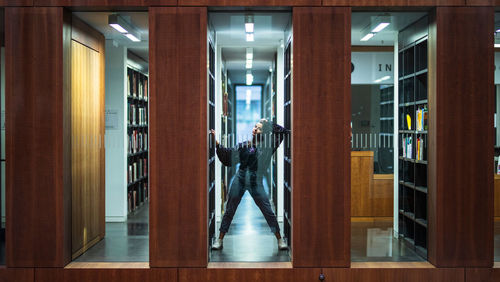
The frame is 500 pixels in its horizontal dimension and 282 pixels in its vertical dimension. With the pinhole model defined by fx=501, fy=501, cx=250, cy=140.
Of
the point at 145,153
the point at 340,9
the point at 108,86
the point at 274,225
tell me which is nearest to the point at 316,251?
the point at 274,225

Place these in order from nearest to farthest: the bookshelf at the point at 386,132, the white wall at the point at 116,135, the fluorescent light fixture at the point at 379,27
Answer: the fluorescent light fixture at the point at 379,27
the bookshelf at the point at 386,132
the white wall at the point at 116,135

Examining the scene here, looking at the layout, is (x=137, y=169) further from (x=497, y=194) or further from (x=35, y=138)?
(x=497, y=194)

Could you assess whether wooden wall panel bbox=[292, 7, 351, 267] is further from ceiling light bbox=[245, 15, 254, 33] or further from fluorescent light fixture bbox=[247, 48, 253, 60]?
fluorescent light fixture bbox=[247, 48, 253, 60]

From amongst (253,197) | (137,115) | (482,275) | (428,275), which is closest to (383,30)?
(253,197)

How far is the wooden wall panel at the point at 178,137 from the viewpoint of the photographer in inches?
182

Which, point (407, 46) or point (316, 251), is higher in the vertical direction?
point (407, 46)

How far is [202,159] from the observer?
4.67 metres

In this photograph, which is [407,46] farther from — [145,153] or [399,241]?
[145,153]

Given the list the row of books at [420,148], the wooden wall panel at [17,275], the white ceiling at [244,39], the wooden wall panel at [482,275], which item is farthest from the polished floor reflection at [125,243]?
the wooden wall panel at [482,275]

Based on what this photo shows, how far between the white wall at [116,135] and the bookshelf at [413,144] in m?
2.85

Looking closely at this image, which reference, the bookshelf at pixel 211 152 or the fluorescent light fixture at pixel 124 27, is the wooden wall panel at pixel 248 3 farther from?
the fluorescent light fixture at pixel 124 27

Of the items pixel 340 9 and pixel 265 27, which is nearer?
pixel 340 9

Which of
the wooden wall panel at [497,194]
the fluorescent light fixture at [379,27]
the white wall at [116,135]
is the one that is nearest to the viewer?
the fluorescent light fixture at [379,27]

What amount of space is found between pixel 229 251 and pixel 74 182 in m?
1.68
